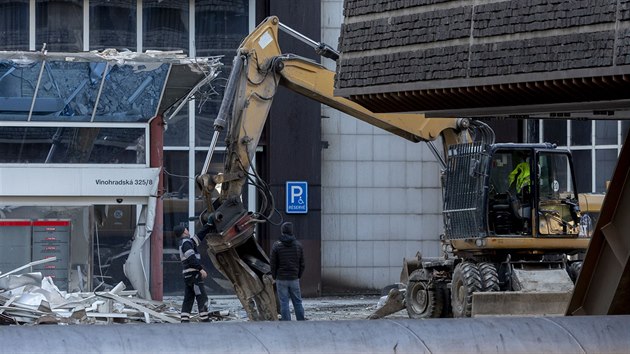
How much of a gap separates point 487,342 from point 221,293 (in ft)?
67.9

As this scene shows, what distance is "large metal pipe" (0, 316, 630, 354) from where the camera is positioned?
31.2ft

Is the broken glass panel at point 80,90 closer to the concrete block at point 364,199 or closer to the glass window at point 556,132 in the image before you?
the concrete block at point 364,199

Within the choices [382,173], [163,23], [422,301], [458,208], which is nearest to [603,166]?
[382,173]

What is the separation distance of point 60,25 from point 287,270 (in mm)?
11525

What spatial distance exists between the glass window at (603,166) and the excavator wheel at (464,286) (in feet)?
37.3

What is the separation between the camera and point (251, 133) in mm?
22484

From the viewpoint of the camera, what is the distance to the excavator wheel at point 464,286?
20.9 metres

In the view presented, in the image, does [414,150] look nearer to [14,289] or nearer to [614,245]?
[14,289]

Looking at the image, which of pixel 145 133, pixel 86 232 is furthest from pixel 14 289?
pixel 145 133

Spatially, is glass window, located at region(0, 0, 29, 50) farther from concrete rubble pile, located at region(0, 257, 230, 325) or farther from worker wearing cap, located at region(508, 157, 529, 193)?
worker wearing cap, located at region(508, 157, 529, 193)

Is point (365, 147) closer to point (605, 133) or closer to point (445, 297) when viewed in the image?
point (605, 133)

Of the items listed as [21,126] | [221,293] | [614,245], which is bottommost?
[221,293]

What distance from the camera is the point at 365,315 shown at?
26.1 m

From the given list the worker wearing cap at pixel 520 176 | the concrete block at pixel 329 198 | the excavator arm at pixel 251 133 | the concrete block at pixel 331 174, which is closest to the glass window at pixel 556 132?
the concrete block at pixel 331 174
